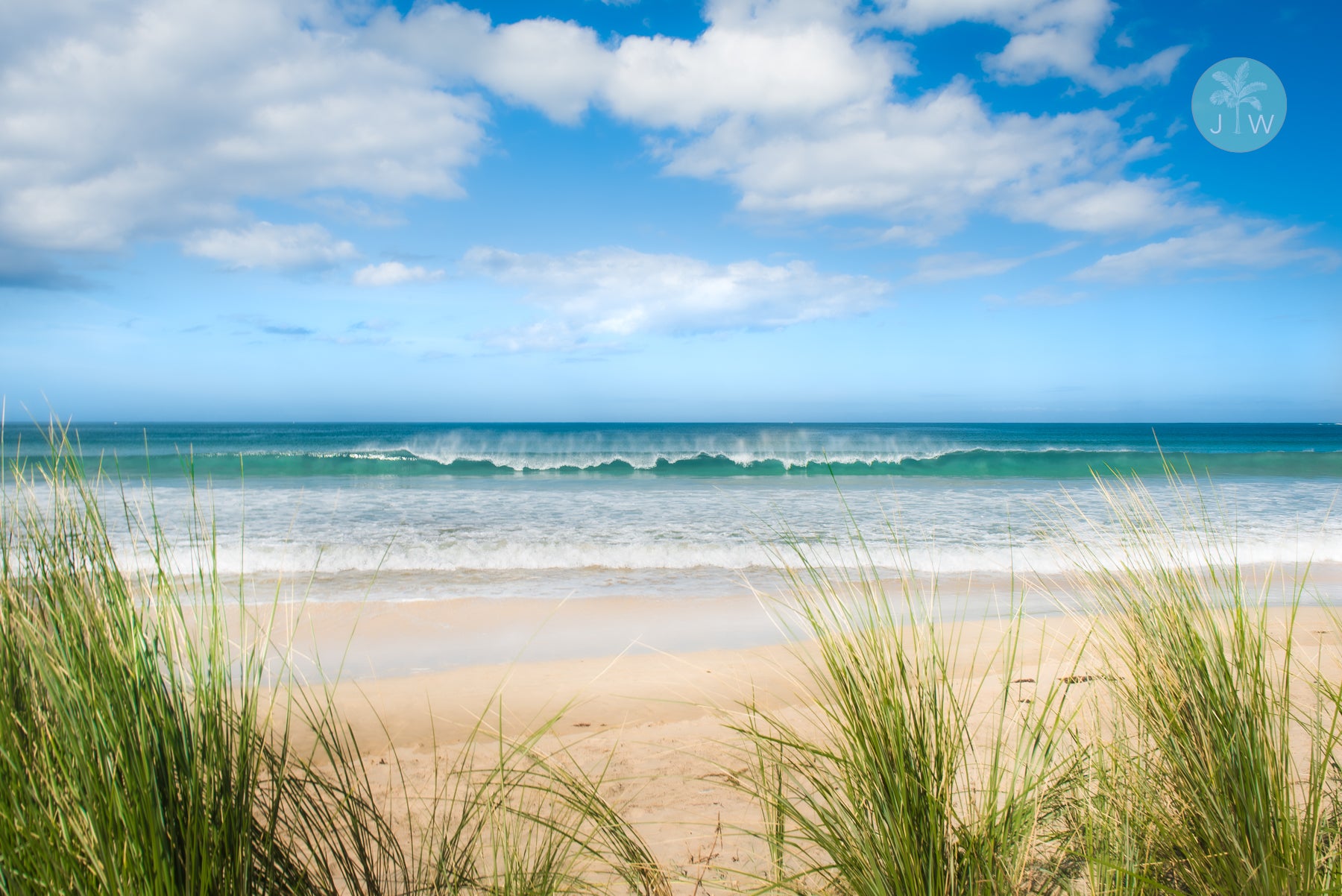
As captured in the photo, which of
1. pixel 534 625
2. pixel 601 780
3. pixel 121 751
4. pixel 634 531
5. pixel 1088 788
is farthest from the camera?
pixel 634 531

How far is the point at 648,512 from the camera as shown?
12.0 m

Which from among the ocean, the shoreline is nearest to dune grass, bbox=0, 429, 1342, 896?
the ocean

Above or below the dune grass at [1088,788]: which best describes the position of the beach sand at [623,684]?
below

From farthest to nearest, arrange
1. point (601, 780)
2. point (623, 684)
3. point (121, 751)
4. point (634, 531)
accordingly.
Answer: point (634, 531) < point (623, 684) < point (601, 780) < point (121, 751)

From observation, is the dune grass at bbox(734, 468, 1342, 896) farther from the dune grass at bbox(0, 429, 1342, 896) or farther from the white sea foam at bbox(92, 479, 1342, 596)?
the white sea foam at bbox(92, 479, 1342, 596)

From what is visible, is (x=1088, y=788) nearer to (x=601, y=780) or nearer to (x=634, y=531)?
(x=601, y=780)

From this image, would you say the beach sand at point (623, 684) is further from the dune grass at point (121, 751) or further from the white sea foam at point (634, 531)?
the white sea foam at point (634, 531)

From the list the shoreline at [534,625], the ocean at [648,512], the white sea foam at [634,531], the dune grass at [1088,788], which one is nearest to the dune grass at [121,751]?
the ocean at [648,512]

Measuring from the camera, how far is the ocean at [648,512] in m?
7.44

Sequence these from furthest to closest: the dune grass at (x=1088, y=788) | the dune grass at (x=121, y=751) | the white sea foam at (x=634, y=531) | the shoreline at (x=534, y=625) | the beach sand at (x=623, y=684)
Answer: the white sea foam at (x=634, y=531), the shoreline at (x=534, y=625), the beach sand at (x=623, y=684), the dune grass at (x=1088, y=788), the dune grass at (x=121, y=751)

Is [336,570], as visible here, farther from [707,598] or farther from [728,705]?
[728,705]

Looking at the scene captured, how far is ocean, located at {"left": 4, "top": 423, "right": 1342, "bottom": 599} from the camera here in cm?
744

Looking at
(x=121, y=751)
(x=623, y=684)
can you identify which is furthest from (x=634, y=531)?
(x=121, y=751)

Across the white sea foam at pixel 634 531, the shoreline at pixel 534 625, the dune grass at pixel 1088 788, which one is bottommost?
the shoreline at pixel 534 625
